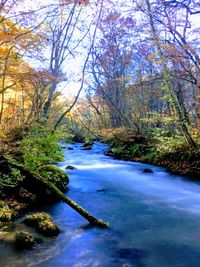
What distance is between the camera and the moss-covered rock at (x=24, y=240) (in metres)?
5.21

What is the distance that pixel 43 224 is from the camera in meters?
5.93

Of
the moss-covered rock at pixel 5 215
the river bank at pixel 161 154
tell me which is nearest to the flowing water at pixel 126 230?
the moss-covered rock at pixel 5 215

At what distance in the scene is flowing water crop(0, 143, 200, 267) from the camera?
15.6 feet

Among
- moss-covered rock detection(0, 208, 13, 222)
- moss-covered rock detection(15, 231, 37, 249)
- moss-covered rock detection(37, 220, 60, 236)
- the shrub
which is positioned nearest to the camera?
moss-covered rock detection(15, 231, 37, 249)

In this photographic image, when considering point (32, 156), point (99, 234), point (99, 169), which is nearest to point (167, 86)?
point (99, 169)

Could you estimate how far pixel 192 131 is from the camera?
13.0 m

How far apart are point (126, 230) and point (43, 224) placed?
178 centimetres

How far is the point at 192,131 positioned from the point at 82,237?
29.2 feet

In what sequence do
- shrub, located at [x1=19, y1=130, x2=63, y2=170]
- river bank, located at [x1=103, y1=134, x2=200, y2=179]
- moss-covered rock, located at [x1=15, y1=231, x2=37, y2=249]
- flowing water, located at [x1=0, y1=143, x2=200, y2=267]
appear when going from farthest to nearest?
river bank, located at [x1=103, y1=134, x2=200, y2=179] → shrub, located at [x1=19, y1=130, x2=63, y2=170] → moss-covered rock, located at [x1=15, y1=231, x2=37, y2=249] → flowing water, located at [x1=0, y1=143, x2=200, y2=267]

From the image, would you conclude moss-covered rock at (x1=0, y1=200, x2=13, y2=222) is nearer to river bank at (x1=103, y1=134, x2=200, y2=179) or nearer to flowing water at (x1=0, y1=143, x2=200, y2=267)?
flowing water at (x1=0, y1=143, x2=200, y2=267)

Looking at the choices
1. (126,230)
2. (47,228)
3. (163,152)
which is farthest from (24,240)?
(163,152)

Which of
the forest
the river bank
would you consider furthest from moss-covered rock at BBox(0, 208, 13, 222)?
the river bank

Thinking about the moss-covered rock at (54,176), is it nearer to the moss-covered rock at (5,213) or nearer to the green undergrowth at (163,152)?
the moss-covered rock at (5,213)

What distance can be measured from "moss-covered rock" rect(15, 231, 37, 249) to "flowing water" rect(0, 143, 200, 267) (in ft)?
0.53
